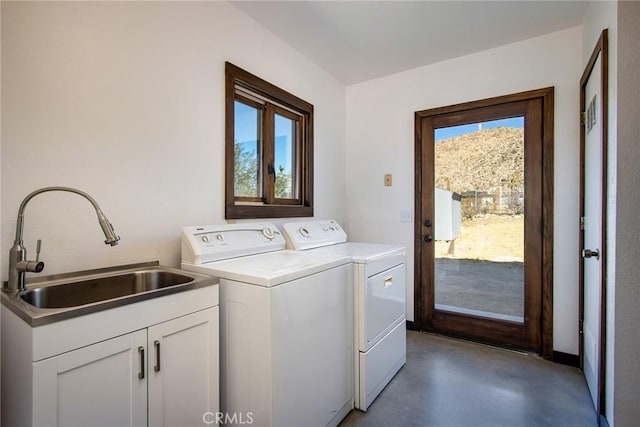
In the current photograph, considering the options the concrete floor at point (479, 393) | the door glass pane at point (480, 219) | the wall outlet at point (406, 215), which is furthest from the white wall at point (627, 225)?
the wall outlet at point (406, 215)

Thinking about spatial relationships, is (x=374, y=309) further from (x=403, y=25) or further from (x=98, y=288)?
(x=403, y=25)

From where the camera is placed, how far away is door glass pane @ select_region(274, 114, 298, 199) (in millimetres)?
2572

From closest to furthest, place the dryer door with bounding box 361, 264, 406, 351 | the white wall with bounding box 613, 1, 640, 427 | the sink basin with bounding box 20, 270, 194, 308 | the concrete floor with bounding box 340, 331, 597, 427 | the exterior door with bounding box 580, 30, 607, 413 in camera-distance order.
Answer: the sink basin with bounding box 20, 270, 194, 308, the white wall with bounding box 613, 1, 640, 427, the exterior door with bounding box 580, 30, 607, 413, the concrete floor with bounding box 340, 331, 597, 427, the dryer door with bounding box 361, 264, 406, 351

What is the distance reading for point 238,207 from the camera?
208 centimetres

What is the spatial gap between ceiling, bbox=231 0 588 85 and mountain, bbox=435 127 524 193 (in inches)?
28.5

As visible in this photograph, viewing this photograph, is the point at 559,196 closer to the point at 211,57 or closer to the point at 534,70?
the point at 534,70

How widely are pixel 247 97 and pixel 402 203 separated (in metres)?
1.67

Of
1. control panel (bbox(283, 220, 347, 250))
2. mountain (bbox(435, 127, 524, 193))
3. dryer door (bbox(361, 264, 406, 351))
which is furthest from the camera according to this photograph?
mountain (bbox(435, 127, 524, 193))

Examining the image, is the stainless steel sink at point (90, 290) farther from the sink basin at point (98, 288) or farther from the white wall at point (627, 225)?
the white wall at point (627, 225)

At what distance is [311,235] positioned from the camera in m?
2.33

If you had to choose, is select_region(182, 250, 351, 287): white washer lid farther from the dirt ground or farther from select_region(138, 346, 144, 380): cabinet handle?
the dirt ground

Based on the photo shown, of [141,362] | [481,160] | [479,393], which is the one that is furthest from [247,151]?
[479,393]

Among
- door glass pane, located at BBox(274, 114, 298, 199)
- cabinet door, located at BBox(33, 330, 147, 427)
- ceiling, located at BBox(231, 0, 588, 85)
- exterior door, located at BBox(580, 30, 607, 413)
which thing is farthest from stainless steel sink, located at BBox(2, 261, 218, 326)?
exterior door, located at BBox(580, 30, 607, 413)

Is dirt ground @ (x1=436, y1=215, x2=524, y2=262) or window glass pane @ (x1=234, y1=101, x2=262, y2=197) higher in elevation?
window glass pane @ (x1=234, y1=101, x2=262, y2=197)
